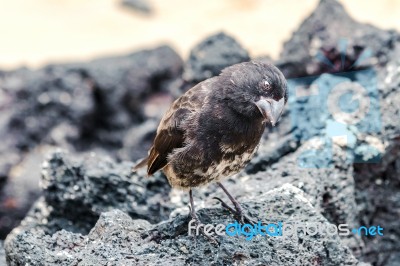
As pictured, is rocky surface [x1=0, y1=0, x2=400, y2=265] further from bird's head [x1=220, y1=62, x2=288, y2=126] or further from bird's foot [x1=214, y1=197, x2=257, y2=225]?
bird's head [x1=220, y1=62, x2=288, y2=126]

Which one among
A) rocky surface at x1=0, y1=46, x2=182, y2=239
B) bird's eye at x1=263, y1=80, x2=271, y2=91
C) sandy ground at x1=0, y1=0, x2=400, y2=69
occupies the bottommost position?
sandy ground at x1=0, y1=0, x2=400, y2=69

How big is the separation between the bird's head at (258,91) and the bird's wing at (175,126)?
0.79 ft

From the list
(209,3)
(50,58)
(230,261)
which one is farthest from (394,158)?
(209,3)

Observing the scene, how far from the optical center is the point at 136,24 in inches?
595

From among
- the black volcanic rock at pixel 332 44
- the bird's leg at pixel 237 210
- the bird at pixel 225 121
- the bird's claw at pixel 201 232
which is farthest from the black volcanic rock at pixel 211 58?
the bird's claw at pixel 201 232

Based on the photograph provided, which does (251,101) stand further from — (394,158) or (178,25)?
(178,25)

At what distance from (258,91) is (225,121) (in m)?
0.28

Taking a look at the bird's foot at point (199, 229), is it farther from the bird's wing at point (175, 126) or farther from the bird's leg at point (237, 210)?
the bird's wing at point (175, 126)

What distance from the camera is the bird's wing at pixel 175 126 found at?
452 centimetres

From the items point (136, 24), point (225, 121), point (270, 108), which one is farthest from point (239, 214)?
point (136, 24)

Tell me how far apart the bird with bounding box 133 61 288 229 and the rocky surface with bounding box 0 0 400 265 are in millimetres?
304

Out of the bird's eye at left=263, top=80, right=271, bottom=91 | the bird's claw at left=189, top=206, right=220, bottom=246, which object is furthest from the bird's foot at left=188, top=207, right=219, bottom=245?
the bird's eye at left=263, top=80, right=271, bottom=91

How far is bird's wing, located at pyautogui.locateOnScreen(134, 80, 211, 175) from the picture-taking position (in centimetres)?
452

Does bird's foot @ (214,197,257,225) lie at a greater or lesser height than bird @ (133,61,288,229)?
lesser
